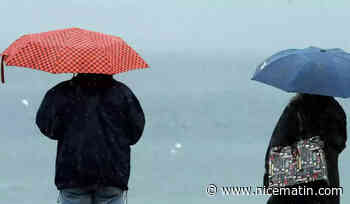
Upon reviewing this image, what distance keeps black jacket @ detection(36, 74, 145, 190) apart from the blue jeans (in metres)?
0.04

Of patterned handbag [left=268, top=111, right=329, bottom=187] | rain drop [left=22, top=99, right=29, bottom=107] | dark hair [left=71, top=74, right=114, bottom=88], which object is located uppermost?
dark hair [left=71, top=74, right=114, bottom=88]

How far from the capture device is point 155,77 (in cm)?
1479

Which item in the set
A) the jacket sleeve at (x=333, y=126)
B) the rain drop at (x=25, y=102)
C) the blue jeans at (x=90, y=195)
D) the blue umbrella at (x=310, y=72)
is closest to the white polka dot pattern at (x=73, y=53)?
the blue jeans at (x=90, y=195)

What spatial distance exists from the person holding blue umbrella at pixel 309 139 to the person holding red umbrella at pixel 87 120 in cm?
65

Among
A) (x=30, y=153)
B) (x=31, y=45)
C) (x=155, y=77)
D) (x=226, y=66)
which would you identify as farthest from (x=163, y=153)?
(x=226, y=66)

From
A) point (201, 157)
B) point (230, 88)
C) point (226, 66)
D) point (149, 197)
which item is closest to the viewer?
point (149, 197)

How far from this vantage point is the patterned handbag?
13.1 feet

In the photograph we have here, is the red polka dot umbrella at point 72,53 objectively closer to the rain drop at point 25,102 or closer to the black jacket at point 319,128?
the black jacket at point 319,128

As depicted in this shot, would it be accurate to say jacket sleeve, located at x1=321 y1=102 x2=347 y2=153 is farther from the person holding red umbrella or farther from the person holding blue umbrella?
the person holding red umbrella

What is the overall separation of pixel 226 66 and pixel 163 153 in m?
7.94

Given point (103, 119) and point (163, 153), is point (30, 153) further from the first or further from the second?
point (103, 119)

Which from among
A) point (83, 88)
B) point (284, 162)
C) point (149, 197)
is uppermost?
point (83, 88)

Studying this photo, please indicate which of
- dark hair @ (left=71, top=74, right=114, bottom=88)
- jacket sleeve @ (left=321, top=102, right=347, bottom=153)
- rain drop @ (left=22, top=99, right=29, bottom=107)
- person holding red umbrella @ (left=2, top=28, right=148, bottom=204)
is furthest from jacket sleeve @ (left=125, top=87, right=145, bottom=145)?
rain drop @ (left=22, top=99, right=29, bottom=107)

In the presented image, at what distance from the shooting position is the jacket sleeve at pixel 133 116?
13.4 ft
